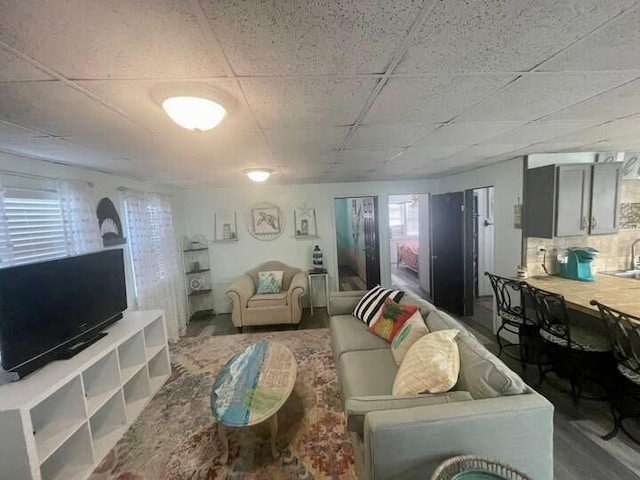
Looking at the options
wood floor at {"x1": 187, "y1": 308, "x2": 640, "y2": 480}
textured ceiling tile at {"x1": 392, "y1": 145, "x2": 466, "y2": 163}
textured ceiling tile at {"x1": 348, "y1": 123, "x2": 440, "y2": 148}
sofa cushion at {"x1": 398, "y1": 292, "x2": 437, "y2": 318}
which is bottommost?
wood floor at {"x1": 187, "y1": 308, "x2": 640, "y2": 480}

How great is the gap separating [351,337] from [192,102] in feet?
7.38

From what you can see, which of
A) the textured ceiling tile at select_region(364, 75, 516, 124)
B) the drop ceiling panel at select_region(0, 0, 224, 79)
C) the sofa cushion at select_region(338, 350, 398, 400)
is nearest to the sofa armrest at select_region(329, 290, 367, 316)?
the sofa cushion at select_region(338, 350, 398, 400)

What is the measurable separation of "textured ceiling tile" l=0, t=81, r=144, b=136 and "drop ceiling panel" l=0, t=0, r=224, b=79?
24 centimetres

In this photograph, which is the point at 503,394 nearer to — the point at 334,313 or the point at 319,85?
the point at 319,85

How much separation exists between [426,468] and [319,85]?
1813 millimetres

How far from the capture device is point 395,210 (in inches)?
355

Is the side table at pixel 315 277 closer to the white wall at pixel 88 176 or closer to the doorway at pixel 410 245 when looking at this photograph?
the doorway at pixel 410 245

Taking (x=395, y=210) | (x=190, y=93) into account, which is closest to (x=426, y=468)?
(x=190, y=93)

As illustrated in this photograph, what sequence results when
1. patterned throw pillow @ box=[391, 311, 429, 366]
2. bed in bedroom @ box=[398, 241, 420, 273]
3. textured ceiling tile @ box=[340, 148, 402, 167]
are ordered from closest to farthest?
patterned throw pillow @ box=[391, 311, 429, 366]
textured ceiling tile @ box=[340, 148, 402, 167]
bed in bedroom @ box=[398, 241, 420, 273]

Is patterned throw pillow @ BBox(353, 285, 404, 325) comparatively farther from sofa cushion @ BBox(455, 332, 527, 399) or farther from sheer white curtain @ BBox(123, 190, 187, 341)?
sheer white curtain @ BBox(123, 190, 187, 341)

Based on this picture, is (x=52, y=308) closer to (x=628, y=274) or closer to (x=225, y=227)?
(x=225, y=227)

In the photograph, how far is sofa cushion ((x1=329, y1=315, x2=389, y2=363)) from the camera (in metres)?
2.43

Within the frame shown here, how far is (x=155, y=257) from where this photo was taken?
11.7 feet

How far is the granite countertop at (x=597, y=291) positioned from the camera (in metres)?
2.06
